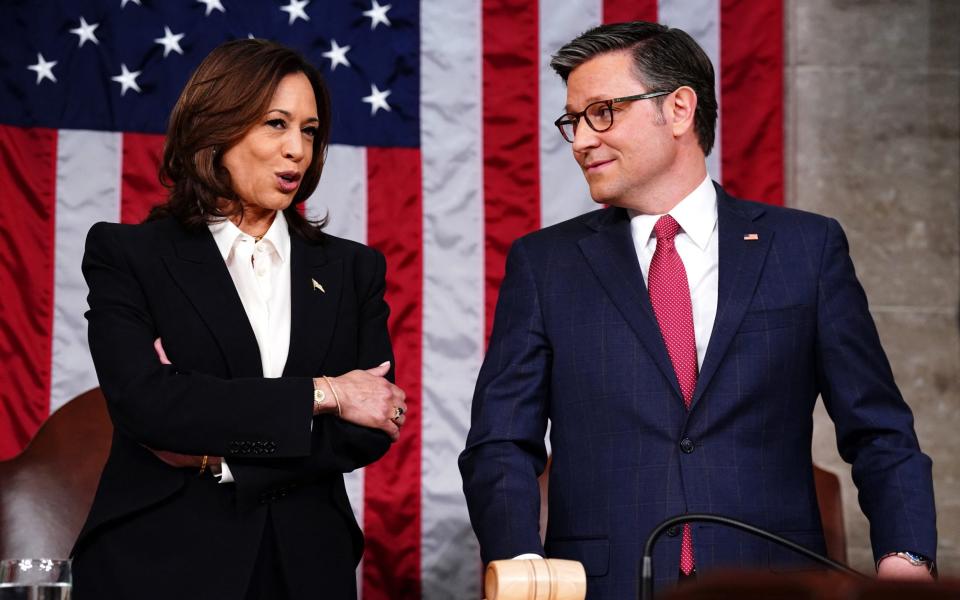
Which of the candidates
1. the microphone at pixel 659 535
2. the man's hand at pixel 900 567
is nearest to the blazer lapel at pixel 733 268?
the man's hand at pixel 900 567

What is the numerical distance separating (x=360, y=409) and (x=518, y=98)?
1.97 metres

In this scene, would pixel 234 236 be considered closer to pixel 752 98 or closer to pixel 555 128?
pixel 555 128

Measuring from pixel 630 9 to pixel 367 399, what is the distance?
2268 mm

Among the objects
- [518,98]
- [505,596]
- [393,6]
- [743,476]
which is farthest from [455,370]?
[505,596]

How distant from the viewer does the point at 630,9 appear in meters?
4.14

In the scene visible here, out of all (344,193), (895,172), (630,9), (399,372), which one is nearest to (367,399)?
(399,372)

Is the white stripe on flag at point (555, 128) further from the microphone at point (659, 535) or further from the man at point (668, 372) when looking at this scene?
the microphone at point (659, 535)

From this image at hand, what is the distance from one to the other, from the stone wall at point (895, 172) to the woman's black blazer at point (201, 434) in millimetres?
2341

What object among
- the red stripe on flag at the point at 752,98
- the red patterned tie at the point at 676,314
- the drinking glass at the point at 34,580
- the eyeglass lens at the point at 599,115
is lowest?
the drinking glass at the point at 34,580

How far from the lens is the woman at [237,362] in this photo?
88.0 inches

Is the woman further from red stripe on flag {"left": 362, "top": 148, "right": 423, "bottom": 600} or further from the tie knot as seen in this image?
red stripe on flag {"left": 362, "top": 148, "right": 423, "bottom": 600}

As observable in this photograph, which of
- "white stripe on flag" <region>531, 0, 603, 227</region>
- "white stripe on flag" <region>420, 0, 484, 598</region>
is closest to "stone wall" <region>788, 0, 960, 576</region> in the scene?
"white stripe on flag" <region>531, 0, 603, 227</region>

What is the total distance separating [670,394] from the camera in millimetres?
2275

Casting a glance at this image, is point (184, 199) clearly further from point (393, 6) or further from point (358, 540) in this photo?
point (393, 6)
